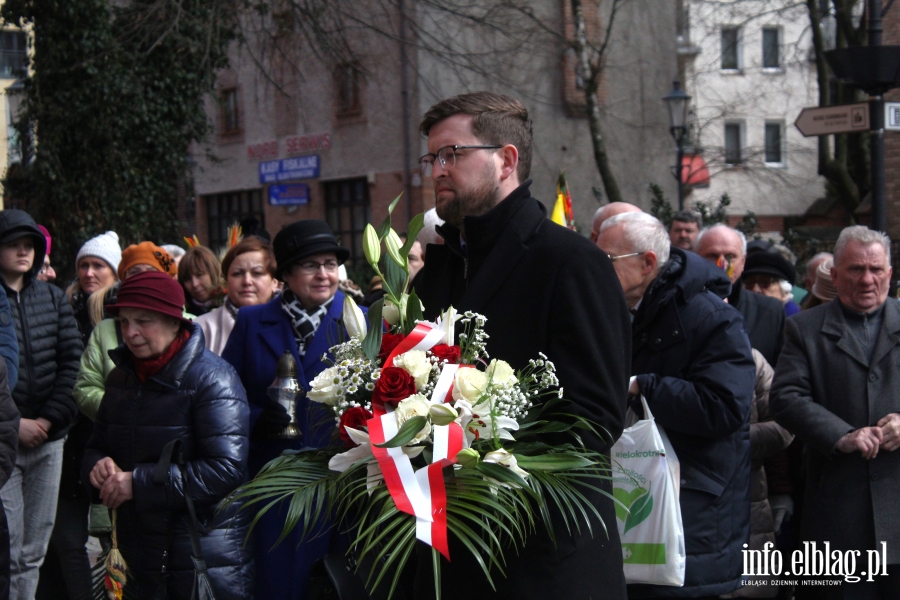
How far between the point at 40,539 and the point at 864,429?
4339 mm

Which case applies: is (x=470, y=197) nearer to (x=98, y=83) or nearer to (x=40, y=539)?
(x=40, y=539)

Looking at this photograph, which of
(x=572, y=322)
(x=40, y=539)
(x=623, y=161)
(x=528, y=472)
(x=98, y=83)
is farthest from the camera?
(x=623, y=161)

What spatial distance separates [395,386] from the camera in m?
2.46

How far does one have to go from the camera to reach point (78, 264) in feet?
23.2

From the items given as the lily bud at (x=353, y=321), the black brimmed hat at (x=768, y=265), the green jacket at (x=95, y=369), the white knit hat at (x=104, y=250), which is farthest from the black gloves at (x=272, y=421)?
the black brimmed hat at (x=768, y=265)

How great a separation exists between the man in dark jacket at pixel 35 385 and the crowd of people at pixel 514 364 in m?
0.01

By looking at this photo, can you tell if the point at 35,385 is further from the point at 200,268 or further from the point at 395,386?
the point at 395,386

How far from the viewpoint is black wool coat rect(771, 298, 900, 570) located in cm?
465

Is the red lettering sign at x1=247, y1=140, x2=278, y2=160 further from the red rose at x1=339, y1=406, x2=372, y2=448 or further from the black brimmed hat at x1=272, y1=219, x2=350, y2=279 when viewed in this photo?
the red rose at x1=339, y1=406, x2=372, y2=448

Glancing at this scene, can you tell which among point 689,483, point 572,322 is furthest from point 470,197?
point 689,483

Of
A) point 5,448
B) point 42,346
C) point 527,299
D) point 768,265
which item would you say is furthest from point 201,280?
point 527,299

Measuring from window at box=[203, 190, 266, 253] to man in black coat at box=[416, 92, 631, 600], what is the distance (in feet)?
81.1

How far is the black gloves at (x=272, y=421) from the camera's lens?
15.6 feet

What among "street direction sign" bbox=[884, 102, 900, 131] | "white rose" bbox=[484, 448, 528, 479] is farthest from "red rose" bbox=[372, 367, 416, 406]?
"street direction sign" bbox=[884, 102, 900, 131]
